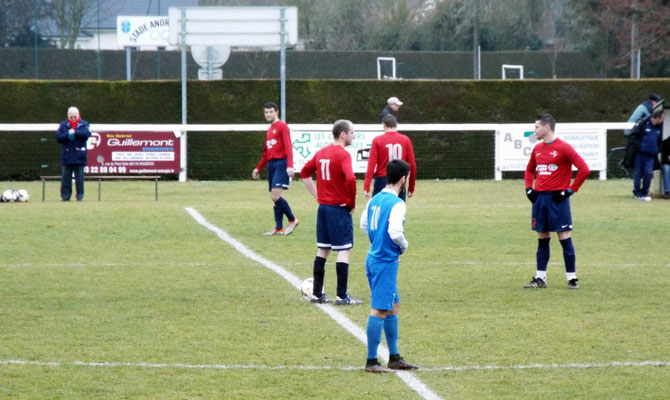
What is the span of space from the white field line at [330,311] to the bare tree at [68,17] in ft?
104

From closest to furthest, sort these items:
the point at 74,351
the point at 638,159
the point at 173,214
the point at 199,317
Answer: the point at 74,351
the point at 199,317
the point at 173,214
the point at 638,159

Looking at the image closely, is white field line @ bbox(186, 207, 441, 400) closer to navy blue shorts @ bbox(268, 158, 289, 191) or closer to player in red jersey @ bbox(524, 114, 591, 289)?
navy blue shorts @ bbox(268, 158, 289, 191)

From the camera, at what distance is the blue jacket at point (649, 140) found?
19.9 metres

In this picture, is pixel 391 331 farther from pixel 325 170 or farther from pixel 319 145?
pixel 319 145

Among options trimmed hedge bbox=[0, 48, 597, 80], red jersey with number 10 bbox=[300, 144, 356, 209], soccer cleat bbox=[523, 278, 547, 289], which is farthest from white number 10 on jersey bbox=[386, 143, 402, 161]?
trimmed hedge bbox=[0, 48, 597, 80]

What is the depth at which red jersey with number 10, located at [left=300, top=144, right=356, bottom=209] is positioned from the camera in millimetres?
9641

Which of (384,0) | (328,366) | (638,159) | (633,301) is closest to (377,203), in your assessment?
(328,366)

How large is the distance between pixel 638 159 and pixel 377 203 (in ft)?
46.5

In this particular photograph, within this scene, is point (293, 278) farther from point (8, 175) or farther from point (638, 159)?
point (8, 175)

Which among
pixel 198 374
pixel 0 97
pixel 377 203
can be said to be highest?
pixel 0 97

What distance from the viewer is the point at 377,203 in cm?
711

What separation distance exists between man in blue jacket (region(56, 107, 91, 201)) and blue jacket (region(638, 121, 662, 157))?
36.2 ft

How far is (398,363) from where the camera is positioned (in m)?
7.11

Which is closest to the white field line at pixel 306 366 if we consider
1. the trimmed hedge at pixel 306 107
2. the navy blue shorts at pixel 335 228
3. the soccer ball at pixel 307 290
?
the navy blue shorts at pixel 335 228
